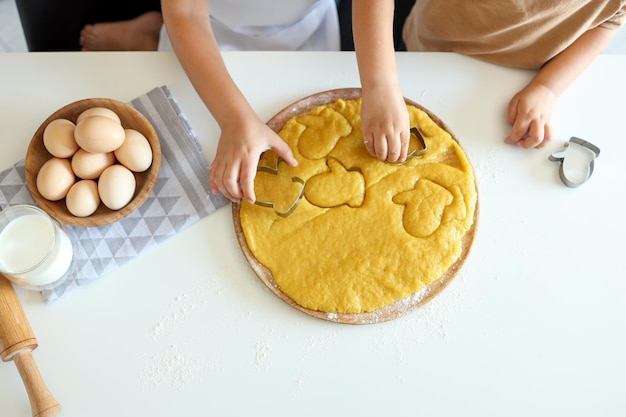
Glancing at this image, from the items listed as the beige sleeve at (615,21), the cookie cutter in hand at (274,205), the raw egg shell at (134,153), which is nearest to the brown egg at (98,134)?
the raw egg shell at (134,153)

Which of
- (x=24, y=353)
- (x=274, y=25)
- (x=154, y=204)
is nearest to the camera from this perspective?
(x=24, y=353)

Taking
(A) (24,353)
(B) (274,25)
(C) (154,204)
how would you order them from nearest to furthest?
(A) (24,353)
(C) (154,204)
(B) (274,25)

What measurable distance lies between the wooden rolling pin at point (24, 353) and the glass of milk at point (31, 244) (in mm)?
48

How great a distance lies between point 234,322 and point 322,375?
0.55 ft

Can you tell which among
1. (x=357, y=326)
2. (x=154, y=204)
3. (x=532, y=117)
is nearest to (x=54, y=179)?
(x=154, y=204)

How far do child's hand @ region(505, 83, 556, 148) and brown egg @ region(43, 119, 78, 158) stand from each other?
76cm

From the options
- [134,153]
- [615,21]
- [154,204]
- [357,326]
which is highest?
[615,21]

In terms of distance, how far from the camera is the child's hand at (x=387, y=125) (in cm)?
82

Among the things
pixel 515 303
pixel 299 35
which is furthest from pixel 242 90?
pixel 515 303

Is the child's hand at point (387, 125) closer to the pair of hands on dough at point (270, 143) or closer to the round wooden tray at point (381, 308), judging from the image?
the pair of hands on dough at point (270, 143)

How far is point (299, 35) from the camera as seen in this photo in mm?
1127

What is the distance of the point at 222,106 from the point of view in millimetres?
832

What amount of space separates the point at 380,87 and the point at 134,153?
1.40ft

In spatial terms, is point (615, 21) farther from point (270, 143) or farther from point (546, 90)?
point (270, 143)
